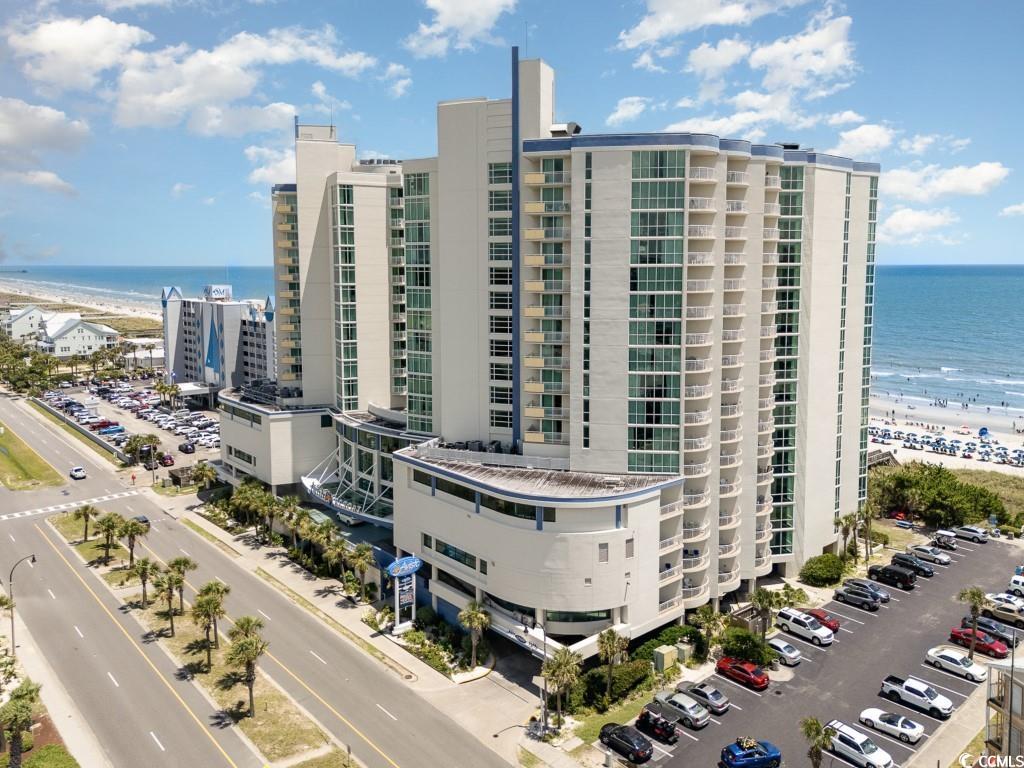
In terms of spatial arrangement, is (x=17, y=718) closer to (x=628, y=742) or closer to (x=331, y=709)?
(x=331, y=709)

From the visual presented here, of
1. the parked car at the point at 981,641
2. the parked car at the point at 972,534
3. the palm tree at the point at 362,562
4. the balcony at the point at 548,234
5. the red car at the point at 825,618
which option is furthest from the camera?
the parked car at the point at 972,534

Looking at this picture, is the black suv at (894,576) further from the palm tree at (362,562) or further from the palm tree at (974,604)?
the palm tree at (362,562)

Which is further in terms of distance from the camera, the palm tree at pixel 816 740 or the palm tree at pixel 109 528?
the palm tree at pixel 109 528

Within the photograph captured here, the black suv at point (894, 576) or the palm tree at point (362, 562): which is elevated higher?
the palm tree at point (362, 562)

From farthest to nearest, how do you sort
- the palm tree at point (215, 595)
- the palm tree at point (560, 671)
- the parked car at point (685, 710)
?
the palm tree at point (215, 595) < the parked car at point (685, 710) < the palm tree at point (560, 671)

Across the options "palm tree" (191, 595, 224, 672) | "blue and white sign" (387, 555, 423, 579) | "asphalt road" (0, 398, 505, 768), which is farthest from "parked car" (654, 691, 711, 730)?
"palm tree" (191, 595, 224, 672)

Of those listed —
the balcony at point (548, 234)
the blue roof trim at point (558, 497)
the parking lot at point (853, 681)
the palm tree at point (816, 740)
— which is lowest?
the parking lot at point (853, 681)

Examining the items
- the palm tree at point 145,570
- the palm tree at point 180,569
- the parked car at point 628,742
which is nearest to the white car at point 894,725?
the parked car at point 628,742

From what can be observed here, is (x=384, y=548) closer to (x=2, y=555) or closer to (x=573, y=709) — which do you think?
(x=573, y=709)
